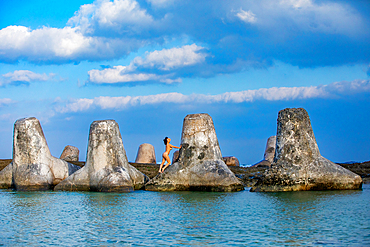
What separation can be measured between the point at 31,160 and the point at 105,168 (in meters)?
3.83

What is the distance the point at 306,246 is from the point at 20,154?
14679 millimetres

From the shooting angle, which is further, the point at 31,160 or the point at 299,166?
the point at 31,160

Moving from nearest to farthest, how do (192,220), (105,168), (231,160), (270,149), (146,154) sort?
(192,220) → (105,168) → (231,160) → (270,149) → (146,154)

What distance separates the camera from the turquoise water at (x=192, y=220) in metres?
7.40

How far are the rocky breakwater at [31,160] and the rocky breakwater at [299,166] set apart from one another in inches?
347

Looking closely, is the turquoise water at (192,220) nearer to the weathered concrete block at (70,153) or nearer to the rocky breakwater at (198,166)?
the rocky breakwater at (198,166)

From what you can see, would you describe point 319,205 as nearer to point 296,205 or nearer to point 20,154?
point 296,205

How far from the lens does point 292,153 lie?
15.2 metres

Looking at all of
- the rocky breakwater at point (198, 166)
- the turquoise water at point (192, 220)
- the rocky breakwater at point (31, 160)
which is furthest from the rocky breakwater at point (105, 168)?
the turquoise water at point (192, 220)

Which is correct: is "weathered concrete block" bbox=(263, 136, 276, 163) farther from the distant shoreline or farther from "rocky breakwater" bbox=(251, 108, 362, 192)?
"rocky breakwater" bbox=(251, 108, 362, 192)

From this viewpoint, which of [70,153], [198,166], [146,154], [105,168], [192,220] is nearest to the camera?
[192,220]

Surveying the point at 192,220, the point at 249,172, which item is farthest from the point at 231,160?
the point at 192,220

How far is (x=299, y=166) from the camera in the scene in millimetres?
14953

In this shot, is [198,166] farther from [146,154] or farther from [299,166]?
[146,154]
